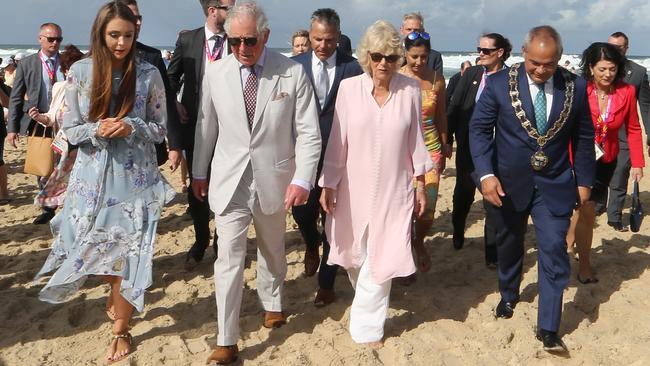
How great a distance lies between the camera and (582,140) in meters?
3.85

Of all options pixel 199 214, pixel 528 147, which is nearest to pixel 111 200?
pixel 199 214

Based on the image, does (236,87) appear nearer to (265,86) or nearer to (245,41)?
(265,86)

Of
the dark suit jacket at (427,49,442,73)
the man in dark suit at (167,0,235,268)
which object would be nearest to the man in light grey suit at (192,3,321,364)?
the man in dark suit at (167,0,235,268)

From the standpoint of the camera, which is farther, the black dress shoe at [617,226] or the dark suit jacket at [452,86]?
the black dress shoe at [617,226]

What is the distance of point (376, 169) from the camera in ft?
12.1

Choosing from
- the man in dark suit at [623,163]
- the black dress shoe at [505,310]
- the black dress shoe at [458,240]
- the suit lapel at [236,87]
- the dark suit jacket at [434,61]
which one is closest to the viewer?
the suit lapel at [236,87]

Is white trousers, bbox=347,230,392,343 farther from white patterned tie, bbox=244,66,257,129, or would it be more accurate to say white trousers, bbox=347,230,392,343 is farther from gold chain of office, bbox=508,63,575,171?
gold chain of office, bbox=508,63,575,171

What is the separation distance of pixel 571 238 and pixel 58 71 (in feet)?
18.3

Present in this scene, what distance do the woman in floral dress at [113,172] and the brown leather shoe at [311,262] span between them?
171 cm

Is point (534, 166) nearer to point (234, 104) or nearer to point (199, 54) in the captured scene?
point (234, 104)

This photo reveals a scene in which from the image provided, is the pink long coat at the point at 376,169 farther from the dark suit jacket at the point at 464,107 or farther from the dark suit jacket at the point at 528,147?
the dark suit jacket at the point at 464,107

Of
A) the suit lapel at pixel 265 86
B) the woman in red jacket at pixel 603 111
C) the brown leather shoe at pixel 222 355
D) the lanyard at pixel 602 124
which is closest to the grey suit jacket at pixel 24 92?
the suit lapel at pixel 265 86

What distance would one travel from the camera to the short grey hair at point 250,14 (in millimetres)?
3395

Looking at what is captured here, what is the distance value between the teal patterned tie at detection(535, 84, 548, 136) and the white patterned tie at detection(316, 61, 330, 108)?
4.91ft
